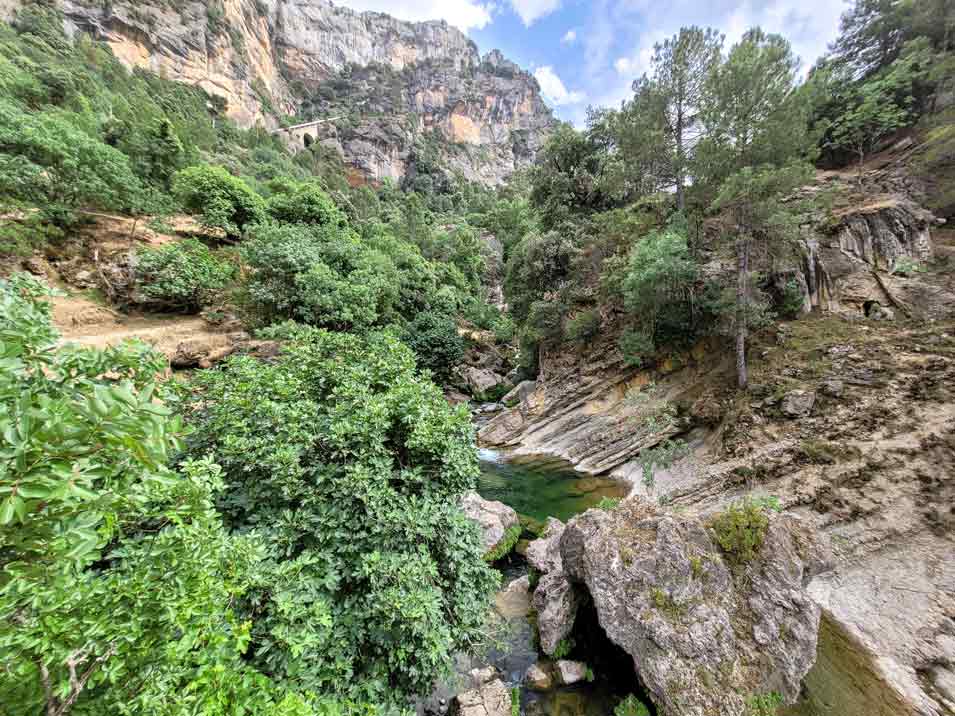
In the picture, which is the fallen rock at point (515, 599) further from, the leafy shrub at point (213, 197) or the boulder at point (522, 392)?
the leafy shrub at point (213, 197)

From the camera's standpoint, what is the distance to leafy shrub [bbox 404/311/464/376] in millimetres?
26812

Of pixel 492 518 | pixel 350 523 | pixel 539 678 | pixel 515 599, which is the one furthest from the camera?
pixel 492 518

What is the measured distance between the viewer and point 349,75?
3494 inches

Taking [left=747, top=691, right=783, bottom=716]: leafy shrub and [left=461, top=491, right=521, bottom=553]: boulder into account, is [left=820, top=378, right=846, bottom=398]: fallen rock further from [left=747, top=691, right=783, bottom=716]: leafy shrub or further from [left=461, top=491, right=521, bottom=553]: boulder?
[left=461, top=491, right=521, bottom=553]: boulder

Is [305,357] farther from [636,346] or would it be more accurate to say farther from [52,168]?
[636,346]

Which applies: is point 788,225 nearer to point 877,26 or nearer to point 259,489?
point 877,26

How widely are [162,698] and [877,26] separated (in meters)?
32.7

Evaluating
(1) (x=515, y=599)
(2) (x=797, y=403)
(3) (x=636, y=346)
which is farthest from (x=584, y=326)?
(1) (x=515, y=599)

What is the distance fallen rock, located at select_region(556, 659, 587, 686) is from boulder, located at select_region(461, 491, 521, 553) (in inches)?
148

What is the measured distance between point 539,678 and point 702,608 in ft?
11.4

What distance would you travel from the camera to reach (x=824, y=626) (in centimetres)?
767

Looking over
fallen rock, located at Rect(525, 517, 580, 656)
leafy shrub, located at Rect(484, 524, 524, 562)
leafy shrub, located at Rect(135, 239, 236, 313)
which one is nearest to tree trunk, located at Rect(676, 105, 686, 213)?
leafy shrub, located at Rect(484, 524, 524, 562)

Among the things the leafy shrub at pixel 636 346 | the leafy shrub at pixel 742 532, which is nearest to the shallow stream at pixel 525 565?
the leafy shrub at pixel 742 532

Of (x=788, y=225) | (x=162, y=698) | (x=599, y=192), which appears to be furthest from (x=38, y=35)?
(x=788, y=225)
